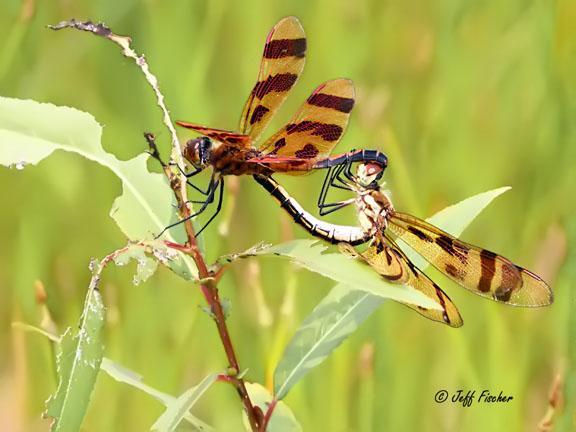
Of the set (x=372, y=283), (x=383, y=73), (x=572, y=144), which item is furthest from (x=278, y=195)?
(x=572, y=144)

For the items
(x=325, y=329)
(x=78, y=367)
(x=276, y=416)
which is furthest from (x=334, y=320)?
(x=78, y=367)

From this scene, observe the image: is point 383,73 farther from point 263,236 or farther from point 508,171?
point 263,236

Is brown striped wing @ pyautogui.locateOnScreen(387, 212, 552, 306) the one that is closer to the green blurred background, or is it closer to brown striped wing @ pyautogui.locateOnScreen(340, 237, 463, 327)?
brown striped wing @ pyautogui.locateOnScreen(340, 237, 463, 327)

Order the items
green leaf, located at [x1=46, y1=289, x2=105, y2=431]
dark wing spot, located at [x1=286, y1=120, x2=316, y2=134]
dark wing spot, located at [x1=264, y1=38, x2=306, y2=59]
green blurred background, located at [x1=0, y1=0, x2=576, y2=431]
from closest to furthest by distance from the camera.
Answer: green leaf, located at [x1=46, y1=289, x2=105, y2=431]
dark wing spot, located at [x1=286, y1=120, x2=316, y2=134]
dark wing spot, located at [x1=264, y1=38, x2=306, y2=59]
green blurred background, located at [x1=0, y1=0, x2=576, y2=431]

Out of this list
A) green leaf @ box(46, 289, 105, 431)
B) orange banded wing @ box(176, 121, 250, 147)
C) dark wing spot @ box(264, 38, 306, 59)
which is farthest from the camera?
dark wing spot @ box(264, 38, 306, 59)

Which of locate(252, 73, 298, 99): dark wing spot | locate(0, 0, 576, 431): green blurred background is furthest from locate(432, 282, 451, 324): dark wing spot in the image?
locate(0, 0, 576, 431): green blurred background

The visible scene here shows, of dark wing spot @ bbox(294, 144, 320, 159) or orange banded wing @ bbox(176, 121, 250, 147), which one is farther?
dark wing spot @ bbox(294, 144, 320, 159)
